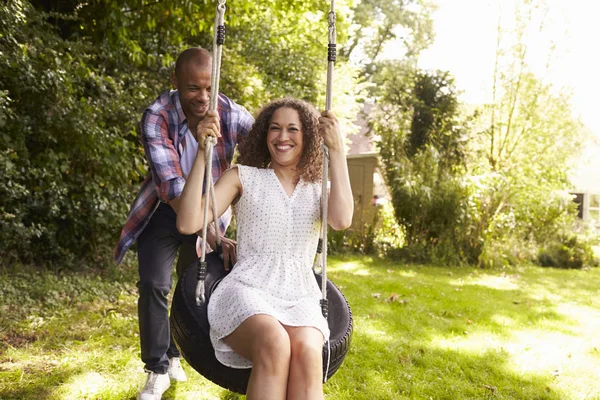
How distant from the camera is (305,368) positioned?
178 centimetres

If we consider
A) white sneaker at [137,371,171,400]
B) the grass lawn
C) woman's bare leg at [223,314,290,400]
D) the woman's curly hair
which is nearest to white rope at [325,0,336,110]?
the woman's curly hair

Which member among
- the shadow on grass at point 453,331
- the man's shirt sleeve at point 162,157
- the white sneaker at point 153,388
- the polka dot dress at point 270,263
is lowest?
the shadow on grass at point 453,331

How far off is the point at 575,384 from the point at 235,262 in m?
2.20

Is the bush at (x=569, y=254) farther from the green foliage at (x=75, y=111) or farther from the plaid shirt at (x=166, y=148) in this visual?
the plaid shirt at (x=166, y=148)

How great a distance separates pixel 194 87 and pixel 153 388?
1.36m

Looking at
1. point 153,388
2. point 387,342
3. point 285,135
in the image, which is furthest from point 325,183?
point 387,342

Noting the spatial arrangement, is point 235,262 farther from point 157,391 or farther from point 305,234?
point 157,391

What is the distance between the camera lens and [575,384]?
3281mm

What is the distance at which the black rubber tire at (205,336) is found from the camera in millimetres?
1926

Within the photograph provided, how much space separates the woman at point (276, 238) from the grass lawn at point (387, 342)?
1000 mm

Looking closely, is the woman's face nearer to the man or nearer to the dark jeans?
the man

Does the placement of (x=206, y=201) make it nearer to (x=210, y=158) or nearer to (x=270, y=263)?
(x=210, y=158)

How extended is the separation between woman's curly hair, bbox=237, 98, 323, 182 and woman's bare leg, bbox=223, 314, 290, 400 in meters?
0.71

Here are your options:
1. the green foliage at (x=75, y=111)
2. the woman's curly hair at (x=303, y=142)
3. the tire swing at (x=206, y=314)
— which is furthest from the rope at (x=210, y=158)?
the green foliage at (x=75, y=111)
